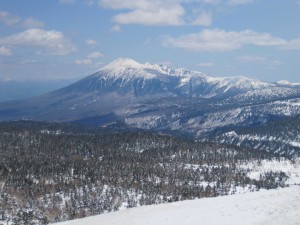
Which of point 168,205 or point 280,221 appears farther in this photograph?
point 168,205

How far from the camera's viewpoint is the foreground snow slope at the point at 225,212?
7038cm

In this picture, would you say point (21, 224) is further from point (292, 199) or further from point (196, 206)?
point (292, 199)

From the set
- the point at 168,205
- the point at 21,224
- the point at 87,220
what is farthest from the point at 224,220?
the point at 21,224

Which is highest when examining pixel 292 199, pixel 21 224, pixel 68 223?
pixel 292 199

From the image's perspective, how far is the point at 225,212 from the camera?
79.6 m

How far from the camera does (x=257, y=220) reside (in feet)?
228

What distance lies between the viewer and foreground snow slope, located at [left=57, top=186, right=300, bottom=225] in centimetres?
7038

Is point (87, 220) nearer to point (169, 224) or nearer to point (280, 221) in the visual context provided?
point (169, 224)

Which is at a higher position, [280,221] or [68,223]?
[280,221]

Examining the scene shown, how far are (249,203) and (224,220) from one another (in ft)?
43.3

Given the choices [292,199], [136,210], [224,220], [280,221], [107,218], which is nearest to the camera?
[280,221]

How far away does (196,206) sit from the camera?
301ft

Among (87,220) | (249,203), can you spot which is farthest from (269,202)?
(87,220)

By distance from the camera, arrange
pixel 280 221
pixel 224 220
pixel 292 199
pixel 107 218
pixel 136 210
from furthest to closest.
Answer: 1. pixel 136 210
2. pixel 107 218
3. pixel 292 199
4. pixel 224 220
5. pixel 280 221
